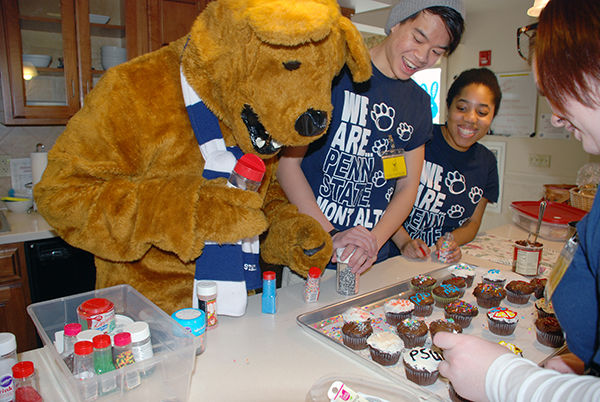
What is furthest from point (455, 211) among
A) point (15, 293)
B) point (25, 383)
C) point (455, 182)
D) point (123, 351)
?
point (15, 293)

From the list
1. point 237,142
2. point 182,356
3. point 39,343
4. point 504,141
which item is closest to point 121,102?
point 237,142

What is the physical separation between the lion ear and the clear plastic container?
2.65 feet

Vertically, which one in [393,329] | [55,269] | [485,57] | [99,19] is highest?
[485,57]

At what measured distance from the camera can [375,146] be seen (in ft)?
5.59

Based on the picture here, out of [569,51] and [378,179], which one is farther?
[378,179]

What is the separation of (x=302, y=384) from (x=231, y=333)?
29 cm

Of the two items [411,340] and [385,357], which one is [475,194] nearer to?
[411,340]

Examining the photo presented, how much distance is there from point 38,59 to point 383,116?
7.28ft

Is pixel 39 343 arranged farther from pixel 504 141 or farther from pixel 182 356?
pixel 504 141

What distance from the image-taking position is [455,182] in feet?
7.15

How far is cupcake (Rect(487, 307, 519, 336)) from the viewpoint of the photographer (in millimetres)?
1285

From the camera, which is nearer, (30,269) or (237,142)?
(237,142)

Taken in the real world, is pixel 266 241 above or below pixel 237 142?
below

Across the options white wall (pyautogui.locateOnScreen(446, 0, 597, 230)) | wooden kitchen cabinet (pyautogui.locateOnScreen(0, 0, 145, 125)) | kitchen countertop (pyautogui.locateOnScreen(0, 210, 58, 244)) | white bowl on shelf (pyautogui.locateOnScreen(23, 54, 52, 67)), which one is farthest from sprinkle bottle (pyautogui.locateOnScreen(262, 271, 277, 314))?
white wall (pyautogui.locateOnScreen(446, 0, 597, 230))
